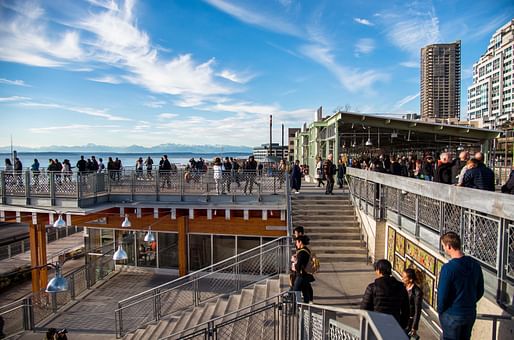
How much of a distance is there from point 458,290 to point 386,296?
33.1 inches

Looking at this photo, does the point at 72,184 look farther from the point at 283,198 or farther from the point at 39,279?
the point at 283,198

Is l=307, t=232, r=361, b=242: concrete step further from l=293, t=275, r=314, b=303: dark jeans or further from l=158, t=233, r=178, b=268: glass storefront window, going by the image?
l=158, t=233, r=178, b=268: glass storefront window

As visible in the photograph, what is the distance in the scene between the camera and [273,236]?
16594 millimetres

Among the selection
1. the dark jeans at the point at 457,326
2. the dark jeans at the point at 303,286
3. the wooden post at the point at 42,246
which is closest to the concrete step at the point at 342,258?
the dark jeans at the point at 303,286

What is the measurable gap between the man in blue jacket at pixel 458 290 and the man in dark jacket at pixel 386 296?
22.8 inches

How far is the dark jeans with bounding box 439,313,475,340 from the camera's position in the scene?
3.52 meters

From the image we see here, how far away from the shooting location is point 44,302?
13.7 metres

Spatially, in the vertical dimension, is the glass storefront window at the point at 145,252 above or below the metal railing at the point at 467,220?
below

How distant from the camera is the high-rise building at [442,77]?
7072 inches

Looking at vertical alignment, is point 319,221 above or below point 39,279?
above

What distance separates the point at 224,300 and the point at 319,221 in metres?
4.61

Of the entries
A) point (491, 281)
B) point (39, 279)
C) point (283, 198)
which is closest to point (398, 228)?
point (491, 281)

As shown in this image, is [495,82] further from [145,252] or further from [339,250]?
[145,252]

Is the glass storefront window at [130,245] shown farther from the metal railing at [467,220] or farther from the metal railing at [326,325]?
the metal railing at [467,220]
